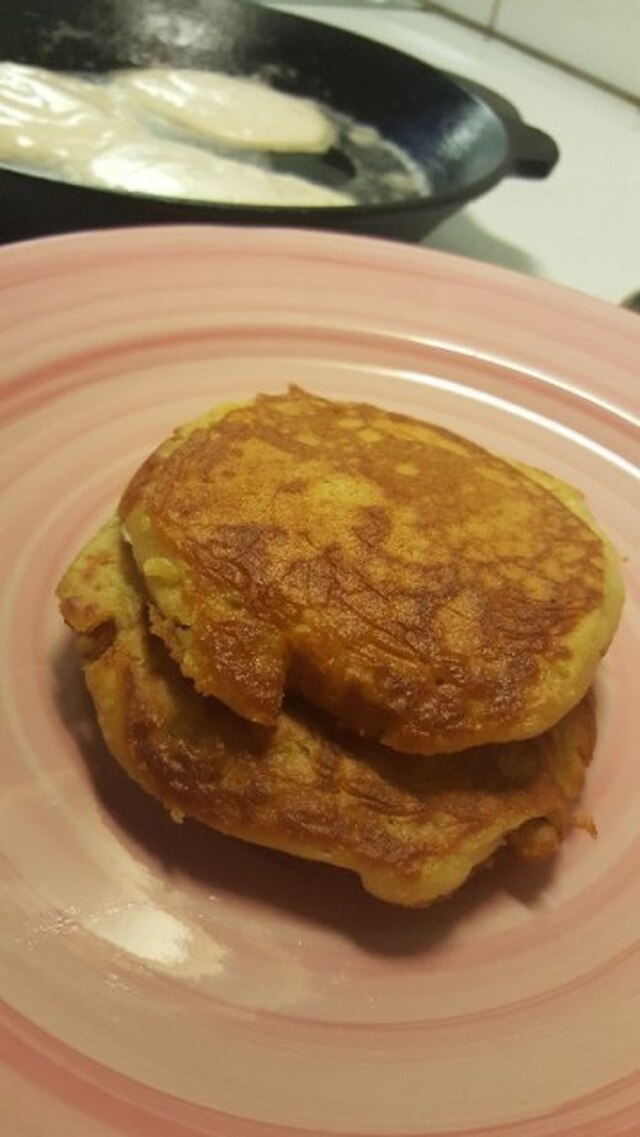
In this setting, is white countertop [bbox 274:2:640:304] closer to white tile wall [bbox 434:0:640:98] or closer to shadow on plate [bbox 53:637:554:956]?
white tile wall [bbox 434:0:640:98]

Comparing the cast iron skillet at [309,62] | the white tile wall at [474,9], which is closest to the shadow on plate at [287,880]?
the cast iron skillet at [309,62]

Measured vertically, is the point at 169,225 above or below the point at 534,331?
below

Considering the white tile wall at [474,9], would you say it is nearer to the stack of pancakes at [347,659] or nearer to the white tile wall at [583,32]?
the white tile wall at [583,32]

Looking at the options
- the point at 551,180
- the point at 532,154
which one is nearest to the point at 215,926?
the point at 532,154

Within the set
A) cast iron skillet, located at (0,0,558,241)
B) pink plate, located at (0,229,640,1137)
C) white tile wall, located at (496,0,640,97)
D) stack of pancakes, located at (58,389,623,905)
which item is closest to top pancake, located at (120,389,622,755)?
stack of pancakes, located at (58,389,623,905)

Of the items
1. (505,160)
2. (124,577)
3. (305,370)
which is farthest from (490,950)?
(505,160)

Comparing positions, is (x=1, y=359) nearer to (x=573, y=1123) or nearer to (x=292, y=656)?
(x=292, y=656)

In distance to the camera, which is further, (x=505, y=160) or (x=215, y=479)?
(x=505, y=160)
